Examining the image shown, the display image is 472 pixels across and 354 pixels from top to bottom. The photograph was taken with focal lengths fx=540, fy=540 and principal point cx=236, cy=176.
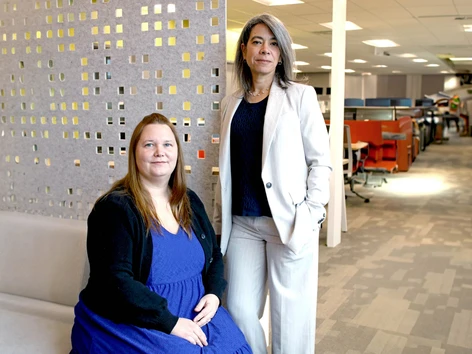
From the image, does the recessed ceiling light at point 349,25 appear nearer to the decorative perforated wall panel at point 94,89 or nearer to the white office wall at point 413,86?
the decorative perforated wall panel at point 94,89

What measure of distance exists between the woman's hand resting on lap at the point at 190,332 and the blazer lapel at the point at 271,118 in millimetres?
632

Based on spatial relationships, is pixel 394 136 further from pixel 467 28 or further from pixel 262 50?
pixel 262 50

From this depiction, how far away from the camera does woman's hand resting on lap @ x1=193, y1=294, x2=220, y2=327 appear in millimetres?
1926

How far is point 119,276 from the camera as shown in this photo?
70.7 inches

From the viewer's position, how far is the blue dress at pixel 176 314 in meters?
1.80

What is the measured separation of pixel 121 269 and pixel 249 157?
2.12 ft

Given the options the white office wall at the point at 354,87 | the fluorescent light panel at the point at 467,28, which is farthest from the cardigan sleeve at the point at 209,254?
the white office wall at the point at 354,87

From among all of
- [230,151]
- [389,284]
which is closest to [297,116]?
[230,151]

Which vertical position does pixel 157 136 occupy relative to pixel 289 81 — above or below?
below

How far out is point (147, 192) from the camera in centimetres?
200

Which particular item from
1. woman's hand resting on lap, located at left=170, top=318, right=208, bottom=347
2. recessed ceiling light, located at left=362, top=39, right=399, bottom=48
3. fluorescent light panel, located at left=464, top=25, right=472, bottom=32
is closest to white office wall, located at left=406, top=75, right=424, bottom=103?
recessed ceiling light, located at left=362, top=39, right=399, bottom=48

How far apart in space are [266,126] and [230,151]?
0.65 ft

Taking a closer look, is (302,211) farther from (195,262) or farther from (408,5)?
(408,5)

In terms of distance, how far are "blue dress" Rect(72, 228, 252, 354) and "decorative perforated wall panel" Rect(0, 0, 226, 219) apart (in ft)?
1.95
